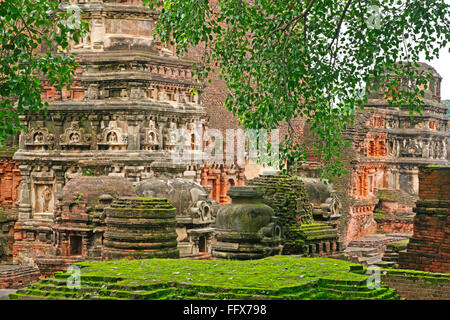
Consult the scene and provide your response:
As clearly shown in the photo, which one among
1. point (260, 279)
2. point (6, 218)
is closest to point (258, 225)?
point (260, 279)

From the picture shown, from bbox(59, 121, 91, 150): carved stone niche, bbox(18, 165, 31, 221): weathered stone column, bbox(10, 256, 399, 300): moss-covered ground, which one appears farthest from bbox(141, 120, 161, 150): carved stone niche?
bbox(10, 256, 399, 300): moss-covered ground

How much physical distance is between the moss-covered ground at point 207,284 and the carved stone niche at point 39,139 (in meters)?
15.1

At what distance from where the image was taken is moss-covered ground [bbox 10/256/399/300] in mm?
6438

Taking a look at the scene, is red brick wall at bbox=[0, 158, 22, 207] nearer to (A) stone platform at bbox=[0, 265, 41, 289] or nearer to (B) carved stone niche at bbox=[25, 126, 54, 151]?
(B) carved stone niche at bbox=[25, 126, 54, 151]

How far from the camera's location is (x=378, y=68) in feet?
37.5

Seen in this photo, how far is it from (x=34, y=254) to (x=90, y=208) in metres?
5.91

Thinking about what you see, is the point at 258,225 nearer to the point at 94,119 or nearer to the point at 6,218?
the point at 94,119

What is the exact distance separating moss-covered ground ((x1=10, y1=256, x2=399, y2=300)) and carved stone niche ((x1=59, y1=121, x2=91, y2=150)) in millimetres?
14652

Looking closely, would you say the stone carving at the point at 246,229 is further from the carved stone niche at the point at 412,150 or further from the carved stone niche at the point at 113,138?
the carved stone niche at the point at 412,150

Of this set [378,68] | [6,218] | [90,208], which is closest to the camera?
[378,68]

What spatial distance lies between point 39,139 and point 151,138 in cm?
308

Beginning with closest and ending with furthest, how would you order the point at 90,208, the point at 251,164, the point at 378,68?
1. the point at 378,68
2. the point at 90,208
3. the point at 251,164

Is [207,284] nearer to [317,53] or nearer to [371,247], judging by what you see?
[317,53]

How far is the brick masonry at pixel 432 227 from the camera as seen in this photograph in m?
11.1
